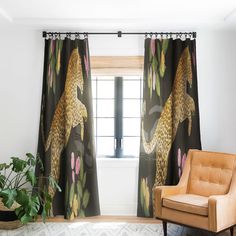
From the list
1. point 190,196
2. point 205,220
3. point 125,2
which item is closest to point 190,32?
point 125,2

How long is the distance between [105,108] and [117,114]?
0.19m

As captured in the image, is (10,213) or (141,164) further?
(141,164)

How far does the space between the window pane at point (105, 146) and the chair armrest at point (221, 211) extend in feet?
5.36

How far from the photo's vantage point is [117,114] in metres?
4.12

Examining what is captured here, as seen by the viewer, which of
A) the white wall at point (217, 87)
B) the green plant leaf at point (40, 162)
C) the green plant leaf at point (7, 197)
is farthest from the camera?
the white wall at point (217, 87)

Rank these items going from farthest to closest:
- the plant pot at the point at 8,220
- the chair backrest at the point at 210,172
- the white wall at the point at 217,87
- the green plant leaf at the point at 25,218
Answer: the white wall at the point at 217,87 → the plant pot at the point at 8,220 → the chair backrest at the point at 210,172 → the green plant leaf at the point at 25,218

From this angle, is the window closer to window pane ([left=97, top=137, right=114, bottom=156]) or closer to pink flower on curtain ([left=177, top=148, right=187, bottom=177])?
window pane ([left=97, top=137, right=114, bottom=156])

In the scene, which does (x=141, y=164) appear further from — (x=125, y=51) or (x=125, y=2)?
(x=125, y=2)

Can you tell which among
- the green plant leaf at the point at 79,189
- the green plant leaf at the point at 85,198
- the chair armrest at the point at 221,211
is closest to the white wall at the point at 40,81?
the green plant leaf at the point at 85,198

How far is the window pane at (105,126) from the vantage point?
416 centimetres

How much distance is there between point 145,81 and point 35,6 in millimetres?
1533

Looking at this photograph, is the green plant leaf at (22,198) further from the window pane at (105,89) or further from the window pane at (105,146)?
the window pane at (105,89)

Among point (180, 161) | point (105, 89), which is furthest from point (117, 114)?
point (180, 161)

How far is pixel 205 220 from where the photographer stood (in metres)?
2.87
